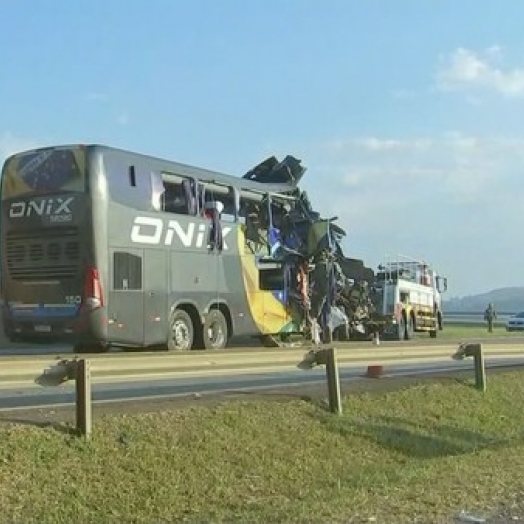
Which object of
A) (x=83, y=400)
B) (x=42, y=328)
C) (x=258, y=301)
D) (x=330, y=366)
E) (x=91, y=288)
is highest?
(x=91, y=288)

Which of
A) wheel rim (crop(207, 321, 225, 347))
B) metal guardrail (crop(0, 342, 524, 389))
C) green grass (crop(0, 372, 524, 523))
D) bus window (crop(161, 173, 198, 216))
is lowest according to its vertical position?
green grass (crop(0, 372, 524, 523))

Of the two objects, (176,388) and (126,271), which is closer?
(176,388)

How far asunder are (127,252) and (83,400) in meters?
8.71

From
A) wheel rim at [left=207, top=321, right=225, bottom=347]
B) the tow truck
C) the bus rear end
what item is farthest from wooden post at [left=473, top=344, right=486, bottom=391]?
the tow truck

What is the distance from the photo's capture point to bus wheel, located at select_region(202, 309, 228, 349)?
1873 centimetres

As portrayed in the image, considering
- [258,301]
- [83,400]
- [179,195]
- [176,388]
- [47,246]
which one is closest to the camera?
[83,400]

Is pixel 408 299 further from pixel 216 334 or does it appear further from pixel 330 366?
pixel 330 366

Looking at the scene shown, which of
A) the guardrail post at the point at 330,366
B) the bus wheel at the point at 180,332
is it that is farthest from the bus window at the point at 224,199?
the guardrail post at the point at 330,366

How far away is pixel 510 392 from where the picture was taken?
49.4 ft

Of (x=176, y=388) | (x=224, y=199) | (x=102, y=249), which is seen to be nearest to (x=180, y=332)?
(x=102, y=249)

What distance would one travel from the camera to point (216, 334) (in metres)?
19.2

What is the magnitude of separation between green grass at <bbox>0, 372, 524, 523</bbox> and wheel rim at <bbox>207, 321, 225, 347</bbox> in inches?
289

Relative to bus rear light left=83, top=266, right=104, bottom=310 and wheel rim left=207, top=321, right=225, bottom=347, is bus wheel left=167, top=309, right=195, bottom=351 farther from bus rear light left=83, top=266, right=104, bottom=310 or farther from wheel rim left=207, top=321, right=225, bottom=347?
bus rear light left=83, top=266, right=104, bottom=310

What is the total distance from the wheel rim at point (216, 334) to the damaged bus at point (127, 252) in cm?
2
